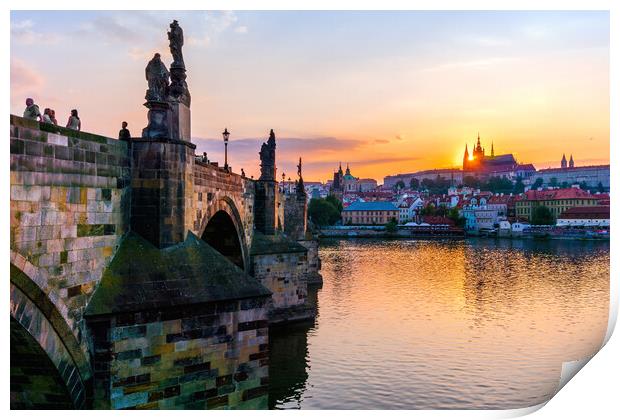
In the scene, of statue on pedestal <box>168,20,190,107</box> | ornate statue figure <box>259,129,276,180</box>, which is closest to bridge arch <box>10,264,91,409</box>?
statue on pedestal <box>168,20,190,107</box>

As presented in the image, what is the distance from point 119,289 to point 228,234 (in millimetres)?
13405

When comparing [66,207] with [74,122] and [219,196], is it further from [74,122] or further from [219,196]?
Answer: [219,196]

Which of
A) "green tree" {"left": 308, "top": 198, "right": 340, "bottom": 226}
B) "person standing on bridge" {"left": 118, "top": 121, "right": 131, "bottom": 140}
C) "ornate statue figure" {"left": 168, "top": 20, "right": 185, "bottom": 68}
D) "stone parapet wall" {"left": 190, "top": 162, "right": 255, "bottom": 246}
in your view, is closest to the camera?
"person standing on bridge" {"left": 118, "top": 121, "right": 131, "bottom": 140}

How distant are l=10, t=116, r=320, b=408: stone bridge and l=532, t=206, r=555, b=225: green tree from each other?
113309 mm

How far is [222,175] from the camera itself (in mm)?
20375

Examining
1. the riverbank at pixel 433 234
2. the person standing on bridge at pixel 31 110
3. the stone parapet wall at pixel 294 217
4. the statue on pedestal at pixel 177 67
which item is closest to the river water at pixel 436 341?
the stone parapet wall at pixel 294 217

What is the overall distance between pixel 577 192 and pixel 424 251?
57950 mm

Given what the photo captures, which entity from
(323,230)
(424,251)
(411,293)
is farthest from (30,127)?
(323,230)

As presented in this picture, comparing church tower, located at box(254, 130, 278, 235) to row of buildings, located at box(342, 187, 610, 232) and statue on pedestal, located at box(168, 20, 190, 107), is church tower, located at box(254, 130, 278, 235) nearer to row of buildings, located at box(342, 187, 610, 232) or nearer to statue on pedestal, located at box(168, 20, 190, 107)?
statue on pedestal, located at box(168, 20, 190, 107)

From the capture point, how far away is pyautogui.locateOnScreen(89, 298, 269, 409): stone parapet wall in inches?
397

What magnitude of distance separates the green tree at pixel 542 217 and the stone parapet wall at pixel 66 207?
115026 millimetres

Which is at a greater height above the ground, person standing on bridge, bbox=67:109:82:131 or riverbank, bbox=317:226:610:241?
person standing on bridge, bbox=67:109:82:131

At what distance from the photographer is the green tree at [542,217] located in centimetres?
11598

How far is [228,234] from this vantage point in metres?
24.0
